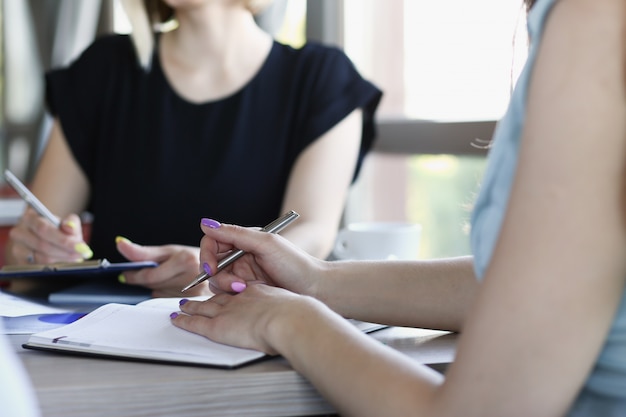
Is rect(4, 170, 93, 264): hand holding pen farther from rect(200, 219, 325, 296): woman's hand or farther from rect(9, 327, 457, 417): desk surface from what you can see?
rect(9, 327, 457, 417): desk surface

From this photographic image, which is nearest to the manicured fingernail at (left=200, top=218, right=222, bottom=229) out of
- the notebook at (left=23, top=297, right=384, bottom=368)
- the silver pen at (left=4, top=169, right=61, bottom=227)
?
the notebook at (left=23, top=297, right=384, bottom=368)

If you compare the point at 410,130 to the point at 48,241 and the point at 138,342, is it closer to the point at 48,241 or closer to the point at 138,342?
the point at 48,241

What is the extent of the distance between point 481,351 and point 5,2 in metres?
2.38

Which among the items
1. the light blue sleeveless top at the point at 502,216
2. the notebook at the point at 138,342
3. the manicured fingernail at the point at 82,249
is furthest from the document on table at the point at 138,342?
the manicured fingernail at the point at 82,249

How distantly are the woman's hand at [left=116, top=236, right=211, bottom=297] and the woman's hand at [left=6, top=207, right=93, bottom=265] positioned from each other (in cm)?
15

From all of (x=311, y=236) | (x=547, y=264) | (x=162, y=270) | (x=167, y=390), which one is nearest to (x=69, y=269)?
(x=162, y=270)

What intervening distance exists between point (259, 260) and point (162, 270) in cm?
32

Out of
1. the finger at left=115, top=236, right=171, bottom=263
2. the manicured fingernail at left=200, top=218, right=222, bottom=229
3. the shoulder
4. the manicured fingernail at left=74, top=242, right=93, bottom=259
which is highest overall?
the shoulder

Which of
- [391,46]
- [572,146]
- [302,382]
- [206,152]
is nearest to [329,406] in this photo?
[302,382]

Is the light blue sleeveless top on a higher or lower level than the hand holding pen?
higher

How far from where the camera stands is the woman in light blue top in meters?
0.66

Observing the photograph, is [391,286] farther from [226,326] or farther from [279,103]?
[279,103]

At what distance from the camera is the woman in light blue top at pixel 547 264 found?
2.16ft

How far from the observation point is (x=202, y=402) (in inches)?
31.7
